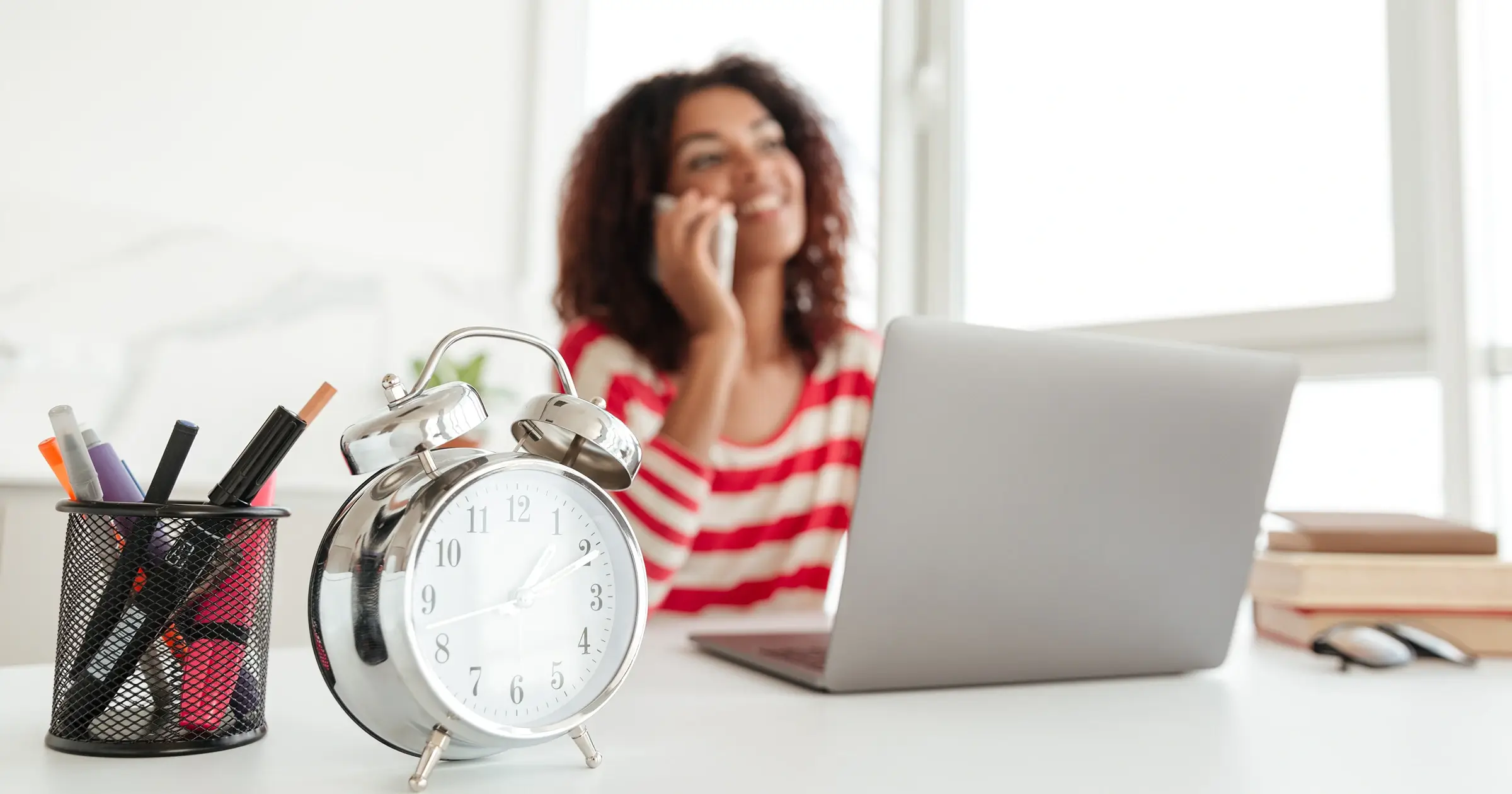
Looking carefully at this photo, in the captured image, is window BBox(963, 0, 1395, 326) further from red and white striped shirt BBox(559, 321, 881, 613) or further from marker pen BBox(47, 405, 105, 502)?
marker pen BBox(47, 405, 105, 502)

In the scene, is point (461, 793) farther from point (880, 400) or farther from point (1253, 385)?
point (1253, 385)

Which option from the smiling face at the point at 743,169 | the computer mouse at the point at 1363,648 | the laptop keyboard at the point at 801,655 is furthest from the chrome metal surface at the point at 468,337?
the smiling face at the point at 743,169

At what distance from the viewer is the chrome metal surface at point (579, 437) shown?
1.67ft

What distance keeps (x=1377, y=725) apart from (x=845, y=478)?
117 cm

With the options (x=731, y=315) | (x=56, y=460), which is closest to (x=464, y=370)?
(x=731, y=315)

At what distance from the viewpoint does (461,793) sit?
45 centimetres

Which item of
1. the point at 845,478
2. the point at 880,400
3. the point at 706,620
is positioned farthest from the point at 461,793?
the point at 845,478

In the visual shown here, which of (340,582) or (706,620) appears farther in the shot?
(706,620)

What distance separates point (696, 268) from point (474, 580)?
118cm

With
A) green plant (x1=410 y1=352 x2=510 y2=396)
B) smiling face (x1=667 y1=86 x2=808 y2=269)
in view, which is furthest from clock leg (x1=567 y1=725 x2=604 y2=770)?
green plant (x1=410 y1=352 x2=510 y2=396)

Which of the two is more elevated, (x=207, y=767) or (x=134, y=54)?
(x=134, y=54)

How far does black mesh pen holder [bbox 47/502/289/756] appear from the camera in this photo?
486 millimetres

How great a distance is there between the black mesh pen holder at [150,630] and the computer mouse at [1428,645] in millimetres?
911

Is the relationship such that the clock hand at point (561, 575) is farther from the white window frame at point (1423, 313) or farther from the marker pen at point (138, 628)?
the white window frame at point (1423, 313)
